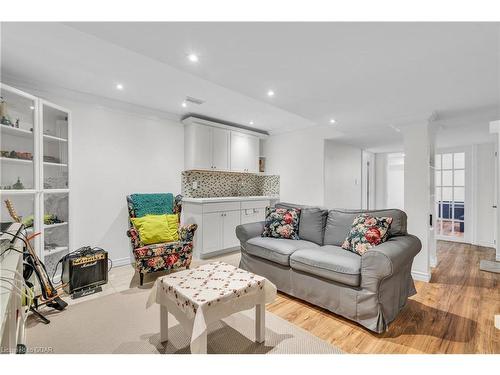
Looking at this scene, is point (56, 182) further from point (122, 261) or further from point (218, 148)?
point (218, 148)

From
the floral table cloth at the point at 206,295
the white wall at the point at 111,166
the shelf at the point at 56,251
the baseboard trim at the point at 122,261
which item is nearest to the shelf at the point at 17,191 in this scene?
the white wall at the point at 111,166

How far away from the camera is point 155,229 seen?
3084mm

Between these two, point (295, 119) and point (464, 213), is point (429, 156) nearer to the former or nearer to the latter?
point (295, 119)

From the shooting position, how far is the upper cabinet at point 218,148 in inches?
156

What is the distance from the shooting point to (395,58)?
182 cm

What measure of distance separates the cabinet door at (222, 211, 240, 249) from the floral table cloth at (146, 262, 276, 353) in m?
2.14

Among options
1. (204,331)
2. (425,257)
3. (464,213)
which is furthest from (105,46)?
(464,213)

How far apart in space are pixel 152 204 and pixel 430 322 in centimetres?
339

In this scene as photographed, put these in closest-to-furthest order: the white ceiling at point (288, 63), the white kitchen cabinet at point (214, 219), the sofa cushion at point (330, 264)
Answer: the white ceiling at point (288, 63)
the sofa cushion at point (330, 264)
the white kitchen cabinet at point (214, 219)

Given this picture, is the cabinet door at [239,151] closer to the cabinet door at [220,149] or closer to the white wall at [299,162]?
the cabinet door at [220,149]

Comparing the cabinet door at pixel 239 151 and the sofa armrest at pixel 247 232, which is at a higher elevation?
the cabinet door at pixel 239 151

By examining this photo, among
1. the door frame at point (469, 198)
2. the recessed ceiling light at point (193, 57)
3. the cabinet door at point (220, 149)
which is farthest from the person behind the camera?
the door frame at point (469, 198)

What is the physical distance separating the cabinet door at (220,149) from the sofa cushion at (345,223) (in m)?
2.15
